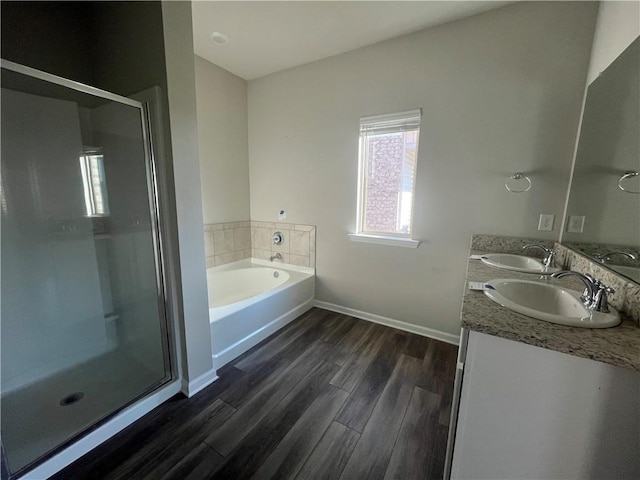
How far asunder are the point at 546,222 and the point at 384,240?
1.17 meters

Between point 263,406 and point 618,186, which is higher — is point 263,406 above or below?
below

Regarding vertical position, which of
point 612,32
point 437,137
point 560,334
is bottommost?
point 560,334

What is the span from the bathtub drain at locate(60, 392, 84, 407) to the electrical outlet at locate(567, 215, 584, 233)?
325 cm

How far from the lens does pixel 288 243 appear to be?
299 centimetres

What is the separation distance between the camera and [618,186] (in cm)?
117

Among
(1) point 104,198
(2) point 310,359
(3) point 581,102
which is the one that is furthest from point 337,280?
(3) point 581,102

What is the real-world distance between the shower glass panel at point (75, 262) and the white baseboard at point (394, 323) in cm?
167

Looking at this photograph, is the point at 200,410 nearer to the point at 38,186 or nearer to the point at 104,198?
the point at 104,198

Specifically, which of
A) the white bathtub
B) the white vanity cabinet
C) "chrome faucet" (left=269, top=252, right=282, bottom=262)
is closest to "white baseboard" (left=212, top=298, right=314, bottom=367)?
the white bathtub

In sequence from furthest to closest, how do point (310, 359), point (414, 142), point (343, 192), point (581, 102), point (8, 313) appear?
point (343, 192) → point (414, 142) → point (310, 359) → point (581, 102) → point (8, 313)

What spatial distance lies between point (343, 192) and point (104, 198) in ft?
6.28

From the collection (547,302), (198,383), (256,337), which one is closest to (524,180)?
(547,302)

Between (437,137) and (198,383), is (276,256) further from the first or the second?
(437,137)

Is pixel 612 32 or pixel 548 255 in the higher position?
pixel 612 32
